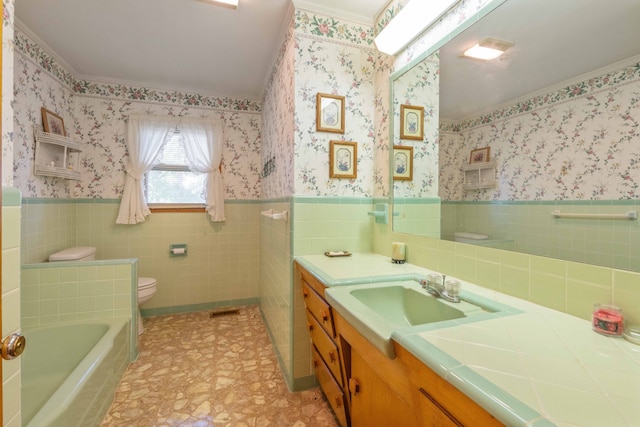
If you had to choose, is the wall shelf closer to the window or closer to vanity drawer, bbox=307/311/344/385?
the window

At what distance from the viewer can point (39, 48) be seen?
7.23 ft

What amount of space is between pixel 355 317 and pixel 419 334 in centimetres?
21

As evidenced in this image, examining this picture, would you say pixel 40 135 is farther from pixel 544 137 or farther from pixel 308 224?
pixel 544 137

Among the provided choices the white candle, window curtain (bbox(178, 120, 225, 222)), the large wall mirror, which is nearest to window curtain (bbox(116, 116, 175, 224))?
window curtain (bbox(178, 120, 225, 222))

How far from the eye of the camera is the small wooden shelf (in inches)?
45.4

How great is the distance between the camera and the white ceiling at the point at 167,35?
5.87 ft

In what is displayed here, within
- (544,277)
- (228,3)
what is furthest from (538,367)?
(228,3)

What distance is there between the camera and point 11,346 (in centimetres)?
60

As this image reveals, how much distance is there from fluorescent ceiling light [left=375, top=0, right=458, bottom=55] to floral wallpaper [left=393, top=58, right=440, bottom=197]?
0.18 metres

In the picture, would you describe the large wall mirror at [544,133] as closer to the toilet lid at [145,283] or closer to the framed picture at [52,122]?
the toilet lid at [145,283]

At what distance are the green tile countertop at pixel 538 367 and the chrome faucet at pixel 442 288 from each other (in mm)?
203

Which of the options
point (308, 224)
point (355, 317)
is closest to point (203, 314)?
point (308, 224)

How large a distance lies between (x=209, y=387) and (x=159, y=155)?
231cm

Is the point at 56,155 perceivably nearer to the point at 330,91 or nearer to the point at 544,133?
the point at 330,91
